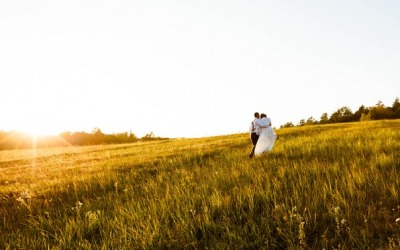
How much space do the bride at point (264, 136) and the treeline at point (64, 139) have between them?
35059 mm

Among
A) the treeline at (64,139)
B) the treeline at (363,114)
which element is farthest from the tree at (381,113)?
the treeline at (64,139)

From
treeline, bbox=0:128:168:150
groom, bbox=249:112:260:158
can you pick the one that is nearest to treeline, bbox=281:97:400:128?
treeline, bbox=0:128:168:150

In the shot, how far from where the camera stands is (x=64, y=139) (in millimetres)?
46625

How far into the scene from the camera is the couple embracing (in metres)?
11.7

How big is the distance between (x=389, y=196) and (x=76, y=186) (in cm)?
671

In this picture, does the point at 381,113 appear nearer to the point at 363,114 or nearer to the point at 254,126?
the point at 363,114

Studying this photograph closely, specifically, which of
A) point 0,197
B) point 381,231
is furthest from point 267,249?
point 0,197

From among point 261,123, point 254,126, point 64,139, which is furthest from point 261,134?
point 64,139

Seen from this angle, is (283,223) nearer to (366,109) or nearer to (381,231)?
(381,231)

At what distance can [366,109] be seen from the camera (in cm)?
6256

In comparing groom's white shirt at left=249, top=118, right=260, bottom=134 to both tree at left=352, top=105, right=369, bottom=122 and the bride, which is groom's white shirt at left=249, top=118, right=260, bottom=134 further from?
tree at left=352, top=105, right=369, bottom=122

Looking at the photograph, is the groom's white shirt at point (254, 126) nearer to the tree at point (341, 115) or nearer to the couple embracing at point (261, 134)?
the couple embracing at point (261, 134)

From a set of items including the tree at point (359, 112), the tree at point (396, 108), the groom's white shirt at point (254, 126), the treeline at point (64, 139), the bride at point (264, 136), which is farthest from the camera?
the tree at point (359, 112)

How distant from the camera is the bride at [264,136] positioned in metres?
11.6
